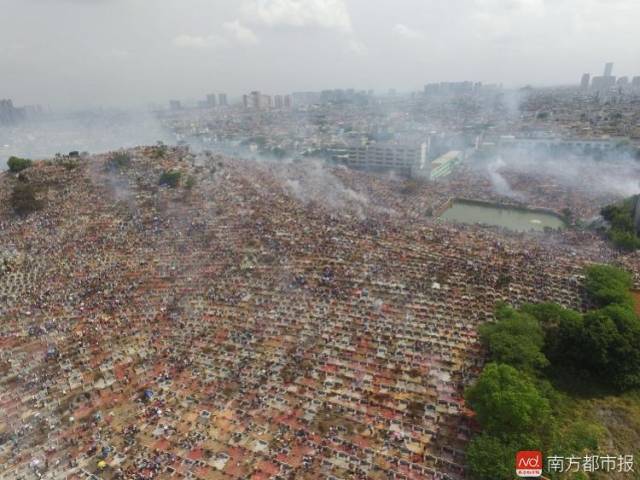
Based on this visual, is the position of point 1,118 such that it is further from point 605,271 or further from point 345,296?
point 605,271

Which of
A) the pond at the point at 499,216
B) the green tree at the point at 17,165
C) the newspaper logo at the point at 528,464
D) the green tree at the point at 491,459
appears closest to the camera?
the green tree at the point at 491,459

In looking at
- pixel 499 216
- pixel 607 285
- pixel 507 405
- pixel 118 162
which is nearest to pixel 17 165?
pixel 118 162

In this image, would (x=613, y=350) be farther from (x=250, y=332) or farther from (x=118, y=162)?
(x=118, y=162)

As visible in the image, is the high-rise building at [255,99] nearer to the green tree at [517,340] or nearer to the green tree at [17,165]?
the green tree at [17,165]

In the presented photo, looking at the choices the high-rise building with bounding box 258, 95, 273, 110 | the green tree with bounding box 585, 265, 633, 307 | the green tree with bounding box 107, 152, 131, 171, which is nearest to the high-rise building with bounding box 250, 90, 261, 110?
the high-rise building with bounding box 258, 95, 273, 110

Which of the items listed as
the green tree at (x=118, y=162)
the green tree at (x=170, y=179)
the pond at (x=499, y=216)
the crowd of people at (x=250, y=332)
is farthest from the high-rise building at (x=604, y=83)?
the green tree at (x=118, y=162)

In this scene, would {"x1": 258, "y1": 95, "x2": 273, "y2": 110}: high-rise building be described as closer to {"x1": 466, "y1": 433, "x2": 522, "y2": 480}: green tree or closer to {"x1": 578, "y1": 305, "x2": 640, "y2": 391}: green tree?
{"x1": 578, "y1": 305, "x2": 640, "y2": 391}: green tree
